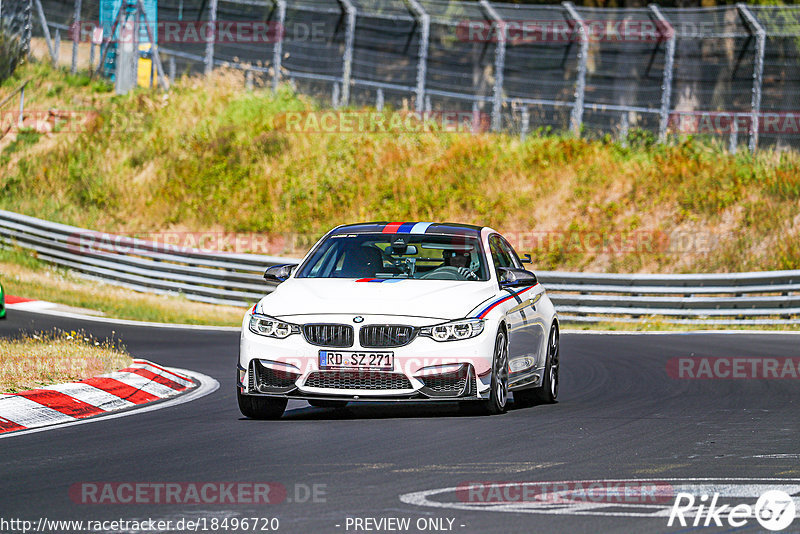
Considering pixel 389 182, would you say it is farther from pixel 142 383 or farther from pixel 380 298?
pixel 380 298

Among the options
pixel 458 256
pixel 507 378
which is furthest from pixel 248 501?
pixel 458 256

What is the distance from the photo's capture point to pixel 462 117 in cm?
3192

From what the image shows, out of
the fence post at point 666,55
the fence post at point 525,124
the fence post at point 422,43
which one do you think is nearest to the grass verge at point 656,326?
the fence post at point 666,55

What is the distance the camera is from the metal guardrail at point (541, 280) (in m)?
22.3

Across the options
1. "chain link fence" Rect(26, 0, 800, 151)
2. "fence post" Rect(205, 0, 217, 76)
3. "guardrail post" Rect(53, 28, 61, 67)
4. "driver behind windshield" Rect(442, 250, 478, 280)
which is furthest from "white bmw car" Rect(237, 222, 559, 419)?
"guardrail post" Rect(53, 28, 61, 67)

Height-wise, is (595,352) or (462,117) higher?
(462,117)

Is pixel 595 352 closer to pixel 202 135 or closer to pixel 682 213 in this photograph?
pixel 682 213

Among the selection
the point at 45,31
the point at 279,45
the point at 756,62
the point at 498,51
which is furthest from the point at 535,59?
the point at 45,31

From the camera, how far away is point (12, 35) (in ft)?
128

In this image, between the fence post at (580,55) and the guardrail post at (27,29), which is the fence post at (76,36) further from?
the fence post at (580,55)

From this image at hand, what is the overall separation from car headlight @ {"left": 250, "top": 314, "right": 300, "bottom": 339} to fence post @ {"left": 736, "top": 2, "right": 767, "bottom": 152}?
19.0 metres

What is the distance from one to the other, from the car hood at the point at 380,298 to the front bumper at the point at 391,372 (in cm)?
9

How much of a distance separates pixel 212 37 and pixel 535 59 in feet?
28.0

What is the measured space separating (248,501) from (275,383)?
3.21m
